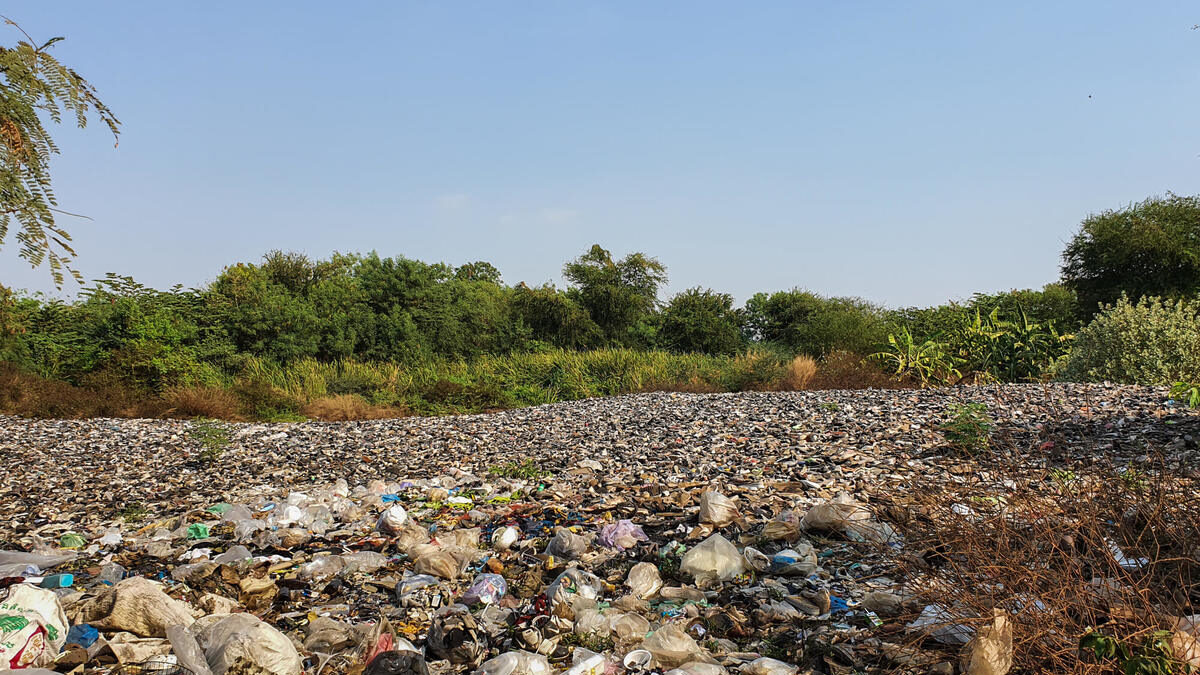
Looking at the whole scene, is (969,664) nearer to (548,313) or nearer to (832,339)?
(832,339)

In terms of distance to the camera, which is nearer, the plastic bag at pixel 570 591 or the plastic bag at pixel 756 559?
the plastic bag at pixel 570 591

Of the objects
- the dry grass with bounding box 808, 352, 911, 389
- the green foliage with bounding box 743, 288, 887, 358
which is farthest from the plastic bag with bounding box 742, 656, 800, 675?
the green foliage with bounding box 743, 288, 887, 358

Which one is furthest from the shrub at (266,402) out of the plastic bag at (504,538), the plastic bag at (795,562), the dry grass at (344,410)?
the plastic bag at (795,562)

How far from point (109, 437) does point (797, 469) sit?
837 cm

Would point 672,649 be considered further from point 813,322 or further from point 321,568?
point 813,322

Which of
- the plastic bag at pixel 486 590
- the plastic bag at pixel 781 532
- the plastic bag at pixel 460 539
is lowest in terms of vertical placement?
the plastic bag at pixel 486 590

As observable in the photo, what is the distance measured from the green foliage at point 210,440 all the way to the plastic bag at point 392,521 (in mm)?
3965

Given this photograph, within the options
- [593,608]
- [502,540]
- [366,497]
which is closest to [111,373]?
[366,497]

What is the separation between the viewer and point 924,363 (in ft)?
39.4

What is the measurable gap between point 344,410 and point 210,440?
424 centimetres

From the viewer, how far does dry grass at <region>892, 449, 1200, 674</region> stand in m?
1.99

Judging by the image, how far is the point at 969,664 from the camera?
80.6 inches

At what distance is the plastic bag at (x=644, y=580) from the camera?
3.18 meters

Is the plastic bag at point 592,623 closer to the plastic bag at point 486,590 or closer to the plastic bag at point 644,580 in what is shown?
the plastic bag at point 644,580
